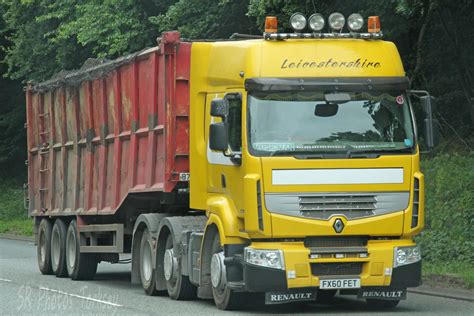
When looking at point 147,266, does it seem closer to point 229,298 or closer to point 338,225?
point 229,298

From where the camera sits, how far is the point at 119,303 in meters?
17.0

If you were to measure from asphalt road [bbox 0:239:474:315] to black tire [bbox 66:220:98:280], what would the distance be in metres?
0.28

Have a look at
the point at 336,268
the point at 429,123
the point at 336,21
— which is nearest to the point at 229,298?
the point at 336,268

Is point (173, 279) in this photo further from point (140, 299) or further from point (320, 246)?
point (320, 246)

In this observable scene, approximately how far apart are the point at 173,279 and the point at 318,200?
320 cm

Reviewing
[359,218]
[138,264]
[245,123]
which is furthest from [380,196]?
[138,264]

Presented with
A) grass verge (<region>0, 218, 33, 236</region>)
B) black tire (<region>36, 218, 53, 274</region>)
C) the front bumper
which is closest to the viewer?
the front bumper

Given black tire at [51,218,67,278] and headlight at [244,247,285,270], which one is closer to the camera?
headlight at [244,247,285,270]

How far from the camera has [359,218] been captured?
1520 centimetres

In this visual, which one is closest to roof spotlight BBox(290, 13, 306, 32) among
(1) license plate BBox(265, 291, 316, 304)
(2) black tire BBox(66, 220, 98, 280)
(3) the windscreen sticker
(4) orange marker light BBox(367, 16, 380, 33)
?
(4) orange marker light BBox(367, 16, 380, 33)

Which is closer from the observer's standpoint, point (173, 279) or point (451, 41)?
point (173, 279)

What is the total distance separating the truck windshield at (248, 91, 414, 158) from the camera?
49.8ft

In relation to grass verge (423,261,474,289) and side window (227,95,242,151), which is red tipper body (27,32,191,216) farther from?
grass verge (423,261,474,289)

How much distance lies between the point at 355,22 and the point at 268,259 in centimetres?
317
